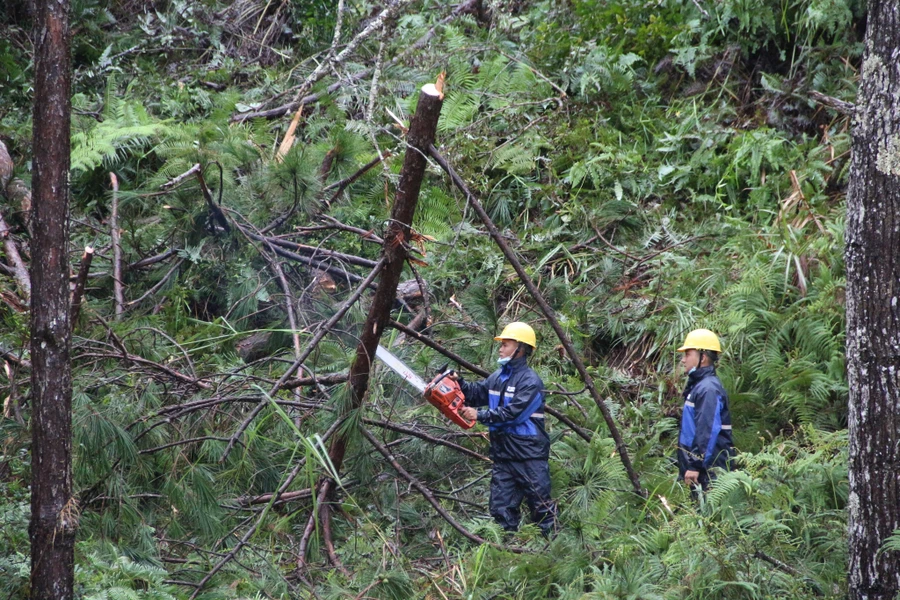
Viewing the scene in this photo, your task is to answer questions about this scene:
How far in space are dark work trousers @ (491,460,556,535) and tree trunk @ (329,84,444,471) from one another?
3.50ft

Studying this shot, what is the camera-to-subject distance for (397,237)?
4.21 metres

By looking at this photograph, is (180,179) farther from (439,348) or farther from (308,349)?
(439,348)

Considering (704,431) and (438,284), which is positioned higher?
(704,431)

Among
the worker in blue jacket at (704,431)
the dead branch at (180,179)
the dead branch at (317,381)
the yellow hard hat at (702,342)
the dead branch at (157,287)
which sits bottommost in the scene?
the dead branch at (157,287)

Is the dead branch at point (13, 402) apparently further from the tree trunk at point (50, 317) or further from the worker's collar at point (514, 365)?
the worker's collar at point (514, 365)

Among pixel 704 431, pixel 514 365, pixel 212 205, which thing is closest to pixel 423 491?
pixel 514 365

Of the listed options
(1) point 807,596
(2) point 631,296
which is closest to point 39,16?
(1) point 807,596

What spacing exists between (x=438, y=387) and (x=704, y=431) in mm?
1741

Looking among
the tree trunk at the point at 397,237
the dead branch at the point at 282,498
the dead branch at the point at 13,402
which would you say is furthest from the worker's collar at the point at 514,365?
the dead branch at the point at 13,402

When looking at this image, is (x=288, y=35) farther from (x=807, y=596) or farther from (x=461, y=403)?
(x=807, y=596)

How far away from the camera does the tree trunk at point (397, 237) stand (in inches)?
157

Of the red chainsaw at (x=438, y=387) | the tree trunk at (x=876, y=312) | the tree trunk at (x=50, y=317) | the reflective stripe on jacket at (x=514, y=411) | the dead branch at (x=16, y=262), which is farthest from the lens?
the dead branch at (x=16, y=262)

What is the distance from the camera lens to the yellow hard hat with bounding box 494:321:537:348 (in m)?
5.30

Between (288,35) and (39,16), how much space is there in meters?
7.50
